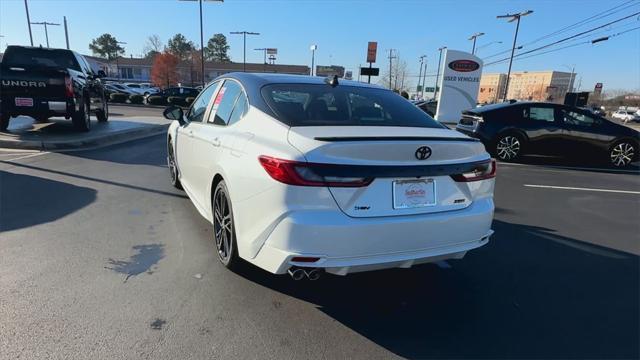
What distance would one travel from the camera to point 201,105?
453 centimetres

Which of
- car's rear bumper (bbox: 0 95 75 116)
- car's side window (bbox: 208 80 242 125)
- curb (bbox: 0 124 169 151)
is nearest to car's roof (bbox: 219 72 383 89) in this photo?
car's side window (bbox: 208 80 242 125)

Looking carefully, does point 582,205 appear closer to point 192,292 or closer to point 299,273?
point 299,273

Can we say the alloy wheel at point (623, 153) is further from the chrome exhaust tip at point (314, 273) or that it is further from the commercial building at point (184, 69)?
the commercial building at point (184, 69)

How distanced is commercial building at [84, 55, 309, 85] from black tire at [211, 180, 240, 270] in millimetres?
79604

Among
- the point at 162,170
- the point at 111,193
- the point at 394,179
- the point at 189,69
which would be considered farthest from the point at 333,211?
the point at 189,69

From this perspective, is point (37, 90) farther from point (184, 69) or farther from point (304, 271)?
point (184, 69)

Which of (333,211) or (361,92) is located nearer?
(333,211)

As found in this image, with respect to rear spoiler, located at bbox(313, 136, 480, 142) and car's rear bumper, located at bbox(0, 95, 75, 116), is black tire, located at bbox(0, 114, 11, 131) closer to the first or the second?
car's rear bumper, located at bbox(0, 95, 75, 116)

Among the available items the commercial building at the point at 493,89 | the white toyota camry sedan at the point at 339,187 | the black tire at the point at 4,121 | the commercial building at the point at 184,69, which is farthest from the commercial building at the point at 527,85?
the white toyota camry sedan at the point at 339,187

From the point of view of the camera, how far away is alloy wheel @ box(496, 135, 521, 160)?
9555mm

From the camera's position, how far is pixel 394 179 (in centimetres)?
245

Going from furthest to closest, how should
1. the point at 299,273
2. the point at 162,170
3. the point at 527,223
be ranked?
1. the point at 162,170
2. the point at 527,223
3. the point at 299,273

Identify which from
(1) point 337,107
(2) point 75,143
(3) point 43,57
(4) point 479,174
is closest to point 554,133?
(4) point 479,174

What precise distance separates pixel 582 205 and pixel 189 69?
86722 millimetres
